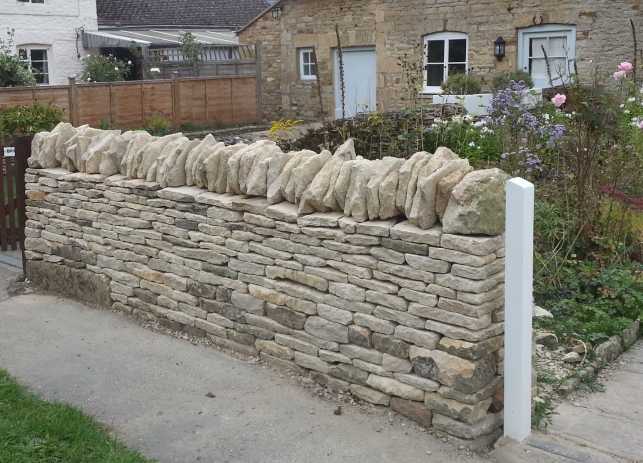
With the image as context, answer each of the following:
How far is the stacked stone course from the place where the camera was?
4.05 metres

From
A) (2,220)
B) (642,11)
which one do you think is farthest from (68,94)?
(642,11)

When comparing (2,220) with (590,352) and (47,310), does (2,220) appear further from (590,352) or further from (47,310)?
(590,352)

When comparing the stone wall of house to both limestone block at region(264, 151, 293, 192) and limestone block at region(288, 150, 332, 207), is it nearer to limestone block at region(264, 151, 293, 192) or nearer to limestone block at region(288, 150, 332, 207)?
limestone block at region(264, 151, 293, 192)

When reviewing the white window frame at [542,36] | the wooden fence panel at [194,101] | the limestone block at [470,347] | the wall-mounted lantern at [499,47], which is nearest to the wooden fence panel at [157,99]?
the wooden fence panel at [194,101]

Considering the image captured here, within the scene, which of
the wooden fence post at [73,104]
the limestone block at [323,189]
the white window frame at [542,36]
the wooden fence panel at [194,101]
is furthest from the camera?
the wooden fence panel at [194,101]

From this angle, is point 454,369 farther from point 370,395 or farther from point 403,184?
point 403,184

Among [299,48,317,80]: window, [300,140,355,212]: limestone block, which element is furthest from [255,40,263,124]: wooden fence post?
[300,140,355,212]: limestone block

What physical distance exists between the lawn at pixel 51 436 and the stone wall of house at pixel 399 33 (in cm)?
1172

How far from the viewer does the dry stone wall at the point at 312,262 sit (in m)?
4.05

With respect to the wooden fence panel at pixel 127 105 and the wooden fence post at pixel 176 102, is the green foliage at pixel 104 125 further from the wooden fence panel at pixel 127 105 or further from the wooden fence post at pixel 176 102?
the wooden fence post at pixel 176 102

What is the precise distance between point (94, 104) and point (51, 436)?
15245 millimetres

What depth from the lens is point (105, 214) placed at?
6.26 meters

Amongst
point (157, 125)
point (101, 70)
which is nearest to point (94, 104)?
point (157, 125)

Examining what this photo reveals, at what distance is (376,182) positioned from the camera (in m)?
4.36
